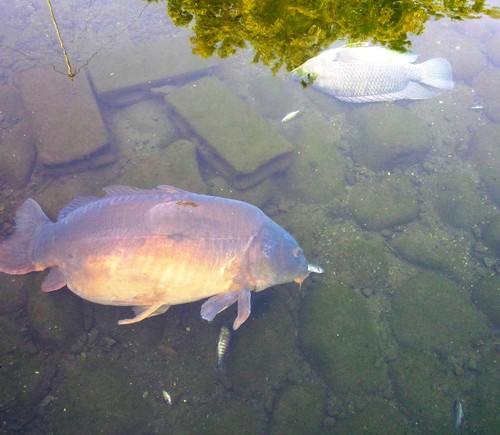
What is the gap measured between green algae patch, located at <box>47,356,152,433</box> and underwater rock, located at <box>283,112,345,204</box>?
12.3 feet

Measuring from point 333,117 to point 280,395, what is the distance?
5.41 meters

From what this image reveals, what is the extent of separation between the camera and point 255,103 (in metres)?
7.09

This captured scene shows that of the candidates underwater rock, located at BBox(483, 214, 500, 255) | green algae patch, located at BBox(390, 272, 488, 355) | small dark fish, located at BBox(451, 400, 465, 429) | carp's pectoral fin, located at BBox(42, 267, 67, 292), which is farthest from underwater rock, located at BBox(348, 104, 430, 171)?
carp's pectoral fin, located at BBox(42, 267, 67, 292)

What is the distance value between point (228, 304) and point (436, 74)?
6196mm

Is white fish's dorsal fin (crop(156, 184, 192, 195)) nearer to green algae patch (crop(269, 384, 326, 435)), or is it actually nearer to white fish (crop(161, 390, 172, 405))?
white fish (crop(161, 390, 172, 405))

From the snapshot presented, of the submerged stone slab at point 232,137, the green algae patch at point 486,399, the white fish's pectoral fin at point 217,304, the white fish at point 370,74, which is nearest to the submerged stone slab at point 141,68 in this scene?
the submerged stone slab at point 232,137

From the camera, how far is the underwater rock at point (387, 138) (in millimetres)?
6215

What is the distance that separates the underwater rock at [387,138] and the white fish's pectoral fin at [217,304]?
13.0ft

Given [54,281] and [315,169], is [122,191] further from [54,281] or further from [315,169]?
[315,169]

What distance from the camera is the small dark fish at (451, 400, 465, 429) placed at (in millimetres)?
3819

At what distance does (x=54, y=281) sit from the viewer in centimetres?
378

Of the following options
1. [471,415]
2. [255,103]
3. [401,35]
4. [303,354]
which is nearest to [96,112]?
[255,103]

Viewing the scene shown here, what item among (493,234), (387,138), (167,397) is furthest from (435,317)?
(167,397)

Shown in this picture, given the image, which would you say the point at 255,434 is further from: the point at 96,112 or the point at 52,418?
the point at 96,112
